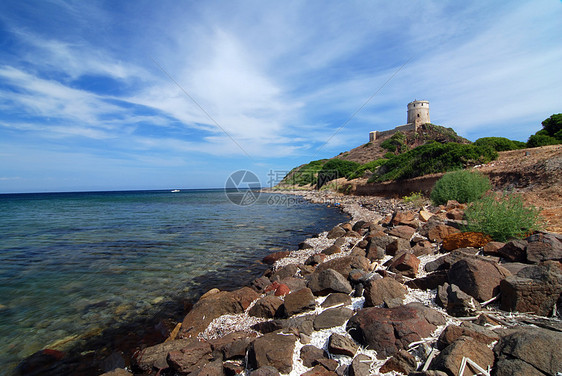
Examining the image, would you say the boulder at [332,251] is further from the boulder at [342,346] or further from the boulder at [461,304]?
the boulder at [342,346]

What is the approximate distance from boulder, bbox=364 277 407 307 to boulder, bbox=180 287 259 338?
95.8 inches

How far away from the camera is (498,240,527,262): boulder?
182 inches

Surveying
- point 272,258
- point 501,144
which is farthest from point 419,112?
point 272,258

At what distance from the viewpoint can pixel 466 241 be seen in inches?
238

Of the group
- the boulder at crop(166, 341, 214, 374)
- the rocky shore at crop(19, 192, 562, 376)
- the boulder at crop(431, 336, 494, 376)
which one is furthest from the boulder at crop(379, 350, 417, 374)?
the boulder at crop(166, 341, 214, 374)

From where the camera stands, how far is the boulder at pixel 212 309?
5.04m

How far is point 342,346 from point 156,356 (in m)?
2.77

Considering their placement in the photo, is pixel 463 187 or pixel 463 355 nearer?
pixel 463 355

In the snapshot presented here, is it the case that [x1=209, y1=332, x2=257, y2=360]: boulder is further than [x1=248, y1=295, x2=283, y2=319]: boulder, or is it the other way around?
[x1=248, y1=295, x2=283, y2=319]: boulder

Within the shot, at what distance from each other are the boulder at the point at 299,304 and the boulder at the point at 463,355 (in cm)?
238

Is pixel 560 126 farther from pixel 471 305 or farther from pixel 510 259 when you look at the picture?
pixel 471 305

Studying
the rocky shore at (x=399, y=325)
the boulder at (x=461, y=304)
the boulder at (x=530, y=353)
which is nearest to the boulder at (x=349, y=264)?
the rocky shore at (x=399, y=325)

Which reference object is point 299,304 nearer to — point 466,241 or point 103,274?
point 466,241

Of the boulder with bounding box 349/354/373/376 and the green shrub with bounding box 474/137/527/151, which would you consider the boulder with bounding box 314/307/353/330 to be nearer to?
the boulder with bounding box 349/354/373/376
